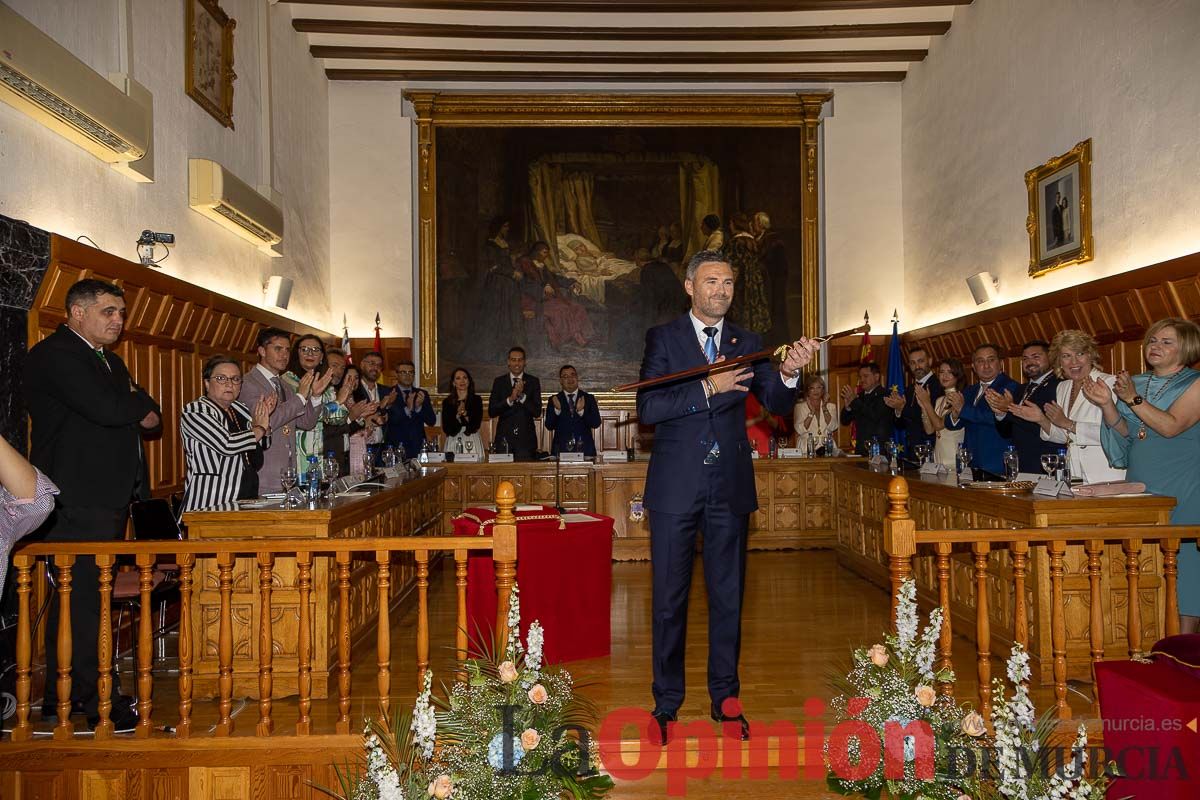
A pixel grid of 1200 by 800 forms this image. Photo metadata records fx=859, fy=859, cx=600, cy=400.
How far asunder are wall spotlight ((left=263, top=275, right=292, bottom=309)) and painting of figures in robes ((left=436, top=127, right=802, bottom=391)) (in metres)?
2.43

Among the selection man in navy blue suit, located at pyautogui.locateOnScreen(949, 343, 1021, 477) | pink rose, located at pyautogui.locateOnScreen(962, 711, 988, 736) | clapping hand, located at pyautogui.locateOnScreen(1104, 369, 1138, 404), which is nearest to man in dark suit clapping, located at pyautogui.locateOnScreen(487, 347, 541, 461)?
man in navy blue suit, located at pyautogui.locateOnScreen(949, 343, 1021, 477)

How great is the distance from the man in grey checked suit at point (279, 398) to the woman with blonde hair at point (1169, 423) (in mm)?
3985

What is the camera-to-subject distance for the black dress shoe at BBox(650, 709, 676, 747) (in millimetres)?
3223

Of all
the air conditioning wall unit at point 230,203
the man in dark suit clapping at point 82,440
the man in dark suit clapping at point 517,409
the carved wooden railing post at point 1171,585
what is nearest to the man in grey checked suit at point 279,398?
the man in dark suit clapping at point 82,440

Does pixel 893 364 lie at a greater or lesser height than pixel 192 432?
greater

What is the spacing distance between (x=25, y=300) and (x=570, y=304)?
6595mm

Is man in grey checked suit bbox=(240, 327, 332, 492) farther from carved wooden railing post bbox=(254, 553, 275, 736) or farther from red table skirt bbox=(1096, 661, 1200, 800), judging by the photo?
red table skirt bbox=(1096, 661, 1200, 800)

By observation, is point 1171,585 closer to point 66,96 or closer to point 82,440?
point 82,440

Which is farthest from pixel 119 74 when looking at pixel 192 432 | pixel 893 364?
pixel 893 364

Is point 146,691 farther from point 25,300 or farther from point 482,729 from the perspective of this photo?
point 25,300

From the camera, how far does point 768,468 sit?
8.27 m

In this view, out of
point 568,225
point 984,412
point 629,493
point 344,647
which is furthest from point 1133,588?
point 568,225

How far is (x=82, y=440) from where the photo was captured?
11.3 ft

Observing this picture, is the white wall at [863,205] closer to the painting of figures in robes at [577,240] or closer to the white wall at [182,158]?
the painting of figures in robes at [577,240]
